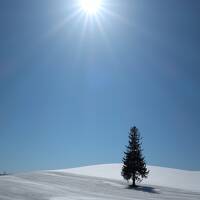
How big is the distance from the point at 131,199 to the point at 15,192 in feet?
31.3

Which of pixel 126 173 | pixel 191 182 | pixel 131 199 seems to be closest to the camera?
pixel 131 199

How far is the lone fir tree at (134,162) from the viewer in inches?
1644

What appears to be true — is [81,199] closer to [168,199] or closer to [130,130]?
[168,199]

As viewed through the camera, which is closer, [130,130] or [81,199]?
[81,199]

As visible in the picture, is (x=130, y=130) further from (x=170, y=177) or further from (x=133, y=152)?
(x=170, y=177)

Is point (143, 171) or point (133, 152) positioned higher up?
point (133, 152)

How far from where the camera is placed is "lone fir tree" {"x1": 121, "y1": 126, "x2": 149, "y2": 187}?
41.8 meters

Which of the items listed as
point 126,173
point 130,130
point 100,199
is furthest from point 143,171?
point 100,199

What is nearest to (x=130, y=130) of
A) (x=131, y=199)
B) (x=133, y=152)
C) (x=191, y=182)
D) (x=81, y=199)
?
(x=133, y=152)

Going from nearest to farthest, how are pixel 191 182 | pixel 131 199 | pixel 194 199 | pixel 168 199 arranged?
pixel 131 199 < pixel 168 199 < pixel 194 199 < pixel 191 182

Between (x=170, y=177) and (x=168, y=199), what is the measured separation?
3011 cm

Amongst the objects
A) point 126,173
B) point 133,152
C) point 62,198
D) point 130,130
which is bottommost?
point 62,198

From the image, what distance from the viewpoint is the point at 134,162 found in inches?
1657

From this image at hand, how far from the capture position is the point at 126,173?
41781 millimetres
